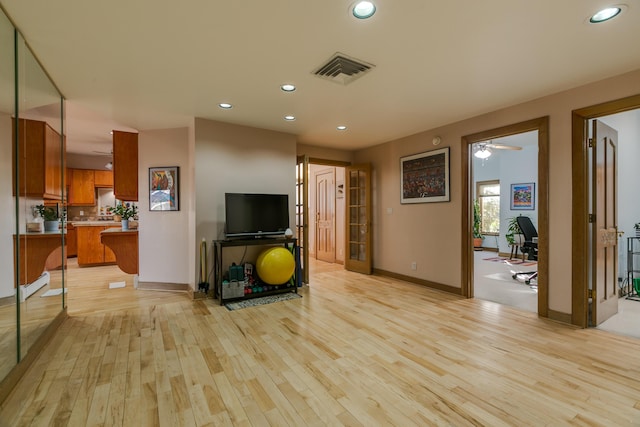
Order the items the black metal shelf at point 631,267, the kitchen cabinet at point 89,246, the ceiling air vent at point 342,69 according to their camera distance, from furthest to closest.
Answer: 1. the kitchen cabinet at point 89,246
2. the black metal shelf at point 631,267
3. the ceiling air vent at point 342,69

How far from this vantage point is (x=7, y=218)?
6.74 ft

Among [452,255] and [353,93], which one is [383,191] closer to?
[452,255]

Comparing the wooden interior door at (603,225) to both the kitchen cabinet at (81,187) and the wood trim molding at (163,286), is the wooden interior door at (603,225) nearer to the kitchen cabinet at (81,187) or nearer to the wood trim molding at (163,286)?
Answer: the wood trim molding at (163,286)

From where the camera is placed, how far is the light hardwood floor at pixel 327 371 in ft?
5.68

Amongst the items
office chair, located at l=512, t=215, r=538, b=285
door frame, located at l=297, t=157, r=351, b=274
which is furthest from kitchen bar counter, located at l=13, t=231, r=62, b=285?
office chair, located at l=512, t=215, r=538, b=285

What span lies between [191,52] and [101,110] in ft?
7.24

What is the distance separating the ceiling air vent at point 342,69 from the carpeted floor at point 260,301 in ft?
9.22

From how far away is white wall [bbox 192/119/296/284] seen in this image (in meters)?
3.99

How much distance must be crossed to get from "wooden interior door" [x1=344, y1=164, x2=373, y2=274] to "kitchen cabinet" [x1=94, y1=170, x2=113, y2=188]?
592cm

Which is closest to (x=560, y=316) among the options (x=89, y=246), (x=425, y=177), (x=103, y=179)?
(x=425, y=177)

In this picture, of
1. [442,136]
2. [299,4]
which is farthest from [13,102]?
[442,136]

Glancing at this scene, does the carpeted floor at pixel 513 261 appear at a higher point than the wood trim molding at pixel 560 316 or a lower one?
lower

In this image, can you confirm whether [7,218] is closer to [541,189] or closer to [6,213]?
[6,213]

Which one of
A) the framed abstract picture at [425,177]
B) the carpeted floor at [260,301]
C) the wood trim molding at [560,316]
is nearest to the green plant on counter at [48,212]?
the carpeted floor at [260,301]
